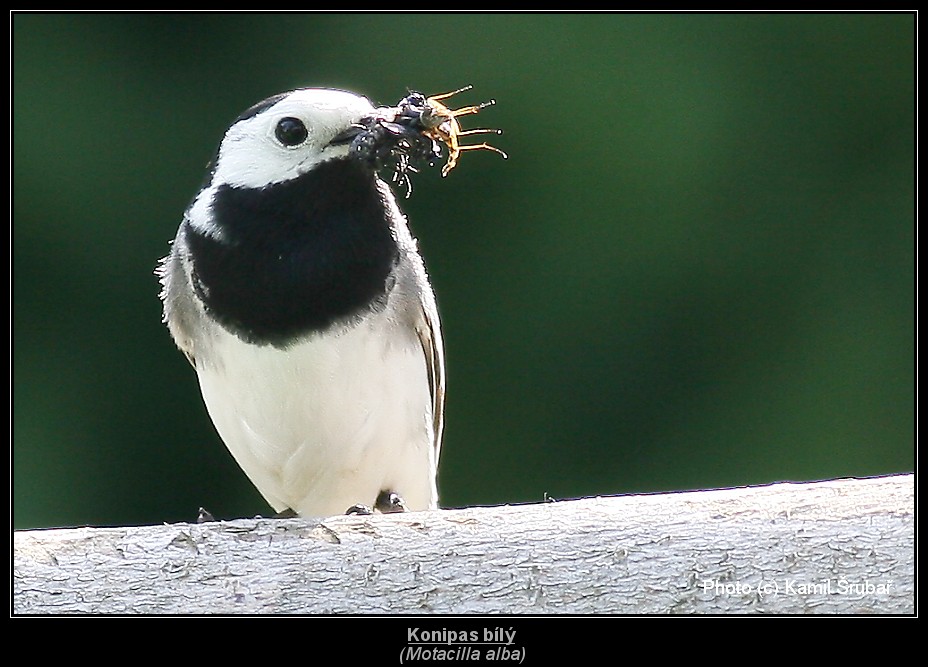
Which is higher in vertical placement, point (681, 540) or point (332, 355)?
point (332, 355)

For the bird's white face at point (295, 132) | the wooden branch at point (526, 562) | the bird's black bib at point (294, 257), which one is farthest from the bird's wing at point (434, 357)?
the wooden branch at point (526, 562)

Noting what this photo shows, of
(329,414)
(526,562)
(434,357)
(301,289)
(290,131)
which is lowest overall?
(526,562)

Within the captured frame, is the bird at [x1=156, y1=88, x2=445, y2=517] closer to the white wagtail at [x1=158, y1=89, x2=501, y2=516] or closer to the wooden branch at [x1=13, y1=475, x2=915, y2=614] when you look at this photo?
the white wagtail at [x1=158, y1=89, x2=501, y2=516]

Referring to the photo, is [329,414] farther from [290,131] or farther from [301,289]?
[290,131]

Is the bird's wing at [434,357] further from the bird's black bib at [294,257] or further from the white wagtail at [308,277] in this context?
the bird's black bib at [294,257]

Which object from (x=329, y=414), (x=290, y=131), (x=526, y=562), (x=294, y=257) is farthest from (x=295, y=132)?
(x=526, y=562)
